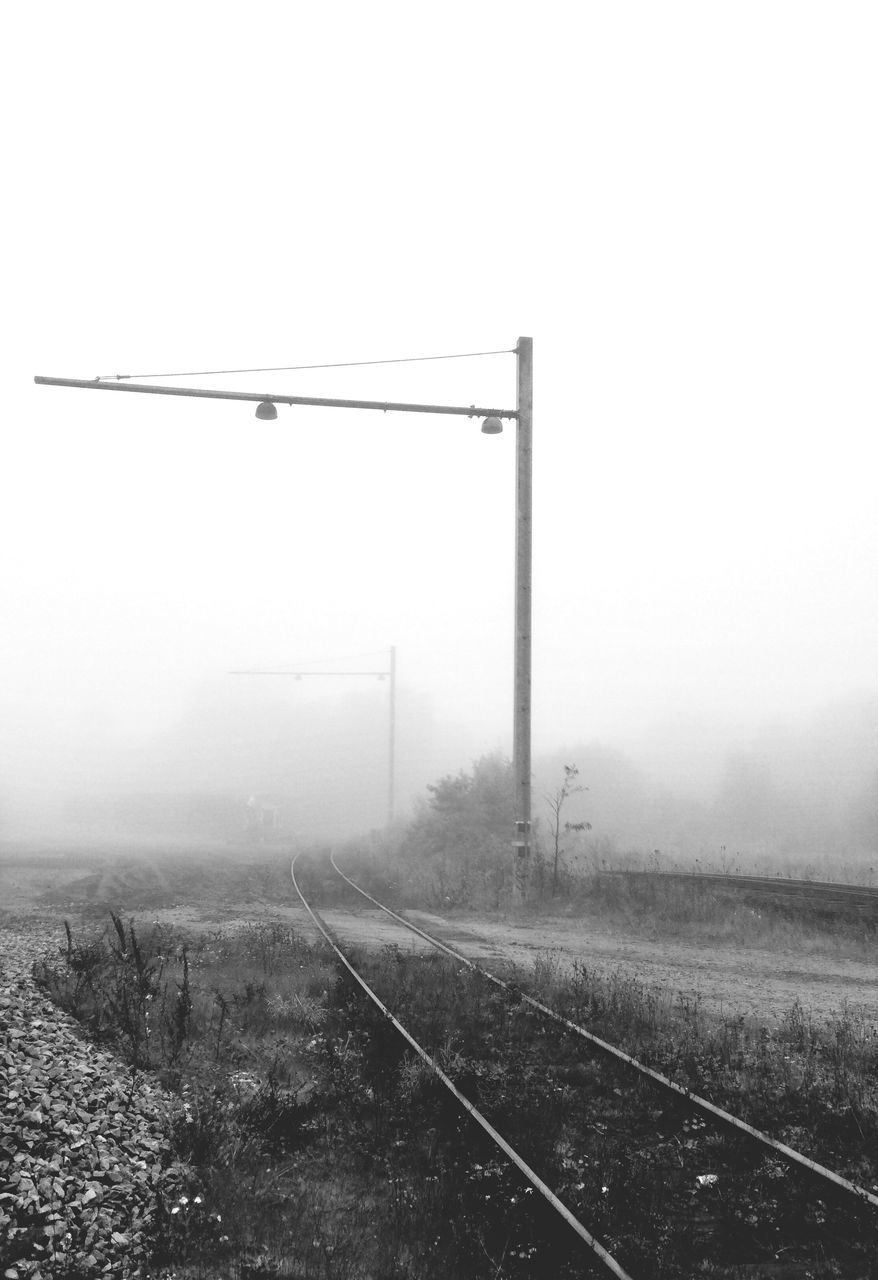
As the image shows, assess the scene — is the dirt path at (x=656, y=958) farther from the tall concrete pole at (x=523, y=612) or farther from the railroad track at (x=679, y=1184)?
the railroad track at (x=679, y=1184)

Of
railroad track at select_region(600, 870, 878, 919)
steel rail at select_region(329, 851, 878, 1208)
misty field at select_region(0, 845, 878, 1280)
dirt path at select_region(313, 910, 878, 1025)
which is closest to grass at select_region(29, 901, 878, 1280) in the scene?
misty field at select_region(0, 845, 878, 1280)

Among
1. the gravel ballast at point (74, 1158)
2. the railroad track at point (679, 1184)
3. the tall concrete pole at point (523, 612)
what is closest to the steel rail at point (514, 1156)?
the railroad track at point (679, 1184)

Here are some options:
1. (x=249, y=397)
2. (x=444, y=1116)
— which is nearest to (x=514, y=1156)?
(x=444, y=1116)

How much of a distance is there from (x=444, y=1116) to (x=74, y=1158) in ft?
8.43

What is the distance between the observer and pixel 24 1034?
22.1ft

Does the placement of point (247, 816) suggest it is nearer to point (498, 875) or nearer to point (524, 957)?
point (498, 875)

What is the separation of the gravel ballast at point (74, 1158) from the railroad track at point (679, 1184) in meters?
2.22

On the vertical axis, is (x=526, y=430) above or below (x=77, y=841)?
above

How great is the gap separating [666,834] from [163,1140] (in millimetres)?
44344

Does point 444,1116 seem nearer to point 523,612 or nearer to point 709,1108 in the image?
point 709,1108

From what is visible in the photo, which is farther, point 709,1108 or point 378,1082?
point 378,1082

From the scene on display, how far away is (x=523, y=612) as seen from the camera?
60.8 ft

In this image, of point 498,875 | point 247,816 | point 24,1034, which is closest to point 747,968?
point 498,875

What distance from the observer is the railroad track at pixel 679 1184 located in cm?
454
